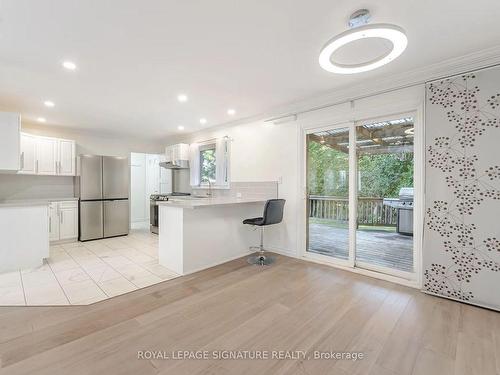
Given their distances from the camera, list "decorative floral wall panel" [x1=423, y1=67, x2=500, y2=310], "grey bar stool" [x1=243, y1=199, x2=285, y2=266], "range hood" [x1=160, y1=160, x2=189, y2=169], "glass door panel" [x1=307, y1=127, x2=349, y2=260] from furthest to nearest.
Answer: "range hood" [x1=160, y1=160, x2=189, y2=169] → "glass door panel" [x1=307, y1=127, x2=349, y2=260] → "grey bar stool" [x1=243, y1=199, x2=285, y2=266] → "decorative floral wall panel" [x1=423, y1=67, x2=500, y2=310]

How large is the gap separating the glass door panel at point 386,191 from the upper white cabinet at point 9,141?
486 centimetres

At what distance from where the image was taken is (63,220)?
4945 mm

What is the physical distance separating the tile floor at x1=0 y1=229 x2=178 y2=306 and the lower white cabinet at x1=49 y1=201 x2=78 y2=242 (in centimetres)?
34

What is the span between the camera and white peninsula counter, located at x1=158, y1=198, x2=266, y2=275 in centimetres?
328

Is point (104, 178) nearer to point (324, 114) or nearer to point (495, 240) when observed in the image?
point (324, 114)

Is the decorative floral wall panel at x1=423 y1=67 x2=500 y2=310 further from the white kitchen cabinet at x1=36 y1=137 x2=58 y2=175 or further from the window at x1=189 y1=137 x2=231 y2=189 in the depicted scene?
the white kitchen cabinet at x1=36 y1=137 x2=58 y2=175

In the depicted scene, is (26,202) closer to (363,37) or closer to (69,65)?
(69,65)

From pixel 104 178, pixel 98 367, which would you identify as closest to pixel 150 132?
pixel 104 178

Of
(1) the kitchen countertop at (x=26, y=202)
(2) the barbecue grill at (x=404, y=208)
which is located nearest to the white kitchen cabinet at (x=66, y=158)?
(1) the kitchen countertop at (x=26, y=202)

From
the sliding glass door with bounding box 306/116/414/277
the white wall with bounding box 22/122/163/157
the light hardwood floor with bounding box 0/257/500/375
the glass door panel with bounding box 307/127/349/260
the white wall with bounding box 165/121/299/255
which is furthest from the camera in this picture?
the white wall with bounding box 22/122/163/157

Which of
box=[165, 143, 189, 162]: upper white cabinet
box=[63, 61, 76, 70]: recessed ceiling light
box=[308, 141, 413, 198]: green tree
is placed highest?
box=[63, 61, 76, 70]: recessed ceiling light

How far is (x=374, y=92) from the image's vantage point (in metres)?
3.14

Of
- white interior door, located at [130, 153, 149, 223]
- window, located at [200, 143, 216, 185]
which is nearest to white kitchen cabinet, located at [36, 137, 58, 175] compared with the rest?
white interior door, located at [130, 153, 149, 223]

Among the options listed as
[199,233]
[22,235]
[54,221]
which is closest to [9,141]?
[22,235]
